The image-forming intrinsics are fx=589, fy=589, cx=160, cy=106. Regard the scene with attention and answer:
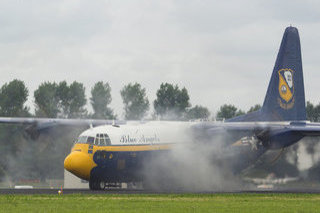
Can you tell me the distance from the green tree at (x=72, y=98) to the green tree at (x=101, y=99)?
1.44m

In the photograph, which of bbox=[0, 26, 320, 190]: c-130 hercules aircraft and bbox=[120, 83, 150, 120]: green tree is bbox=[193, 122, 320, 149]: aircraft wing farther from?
bbox=[120, 83, 150, 120]: green tree

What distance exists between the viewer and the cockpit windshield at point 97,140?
34438 millimetres

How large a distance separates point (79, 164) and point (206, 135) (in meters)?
9.20

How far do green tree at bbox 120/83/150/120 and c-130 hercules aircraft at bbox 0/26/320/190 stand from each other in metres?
23.0

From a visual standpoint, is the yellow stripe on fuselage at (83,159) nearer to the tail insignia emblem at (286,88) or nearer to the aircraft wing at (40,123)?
the aircraft wing at (40,123)

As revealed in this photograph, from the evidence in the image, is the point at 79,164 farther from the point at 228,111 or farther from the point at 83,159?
the point at 228,111

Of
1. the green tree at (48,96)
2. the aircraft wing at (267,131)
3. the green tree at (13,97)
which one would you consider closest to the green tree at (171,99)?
the green tree at (48,96)

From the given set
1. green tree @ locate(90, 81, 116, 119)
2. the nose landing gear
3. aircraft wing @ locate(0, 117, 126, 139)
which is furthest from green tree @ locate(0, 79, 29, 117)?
the nose landing gear

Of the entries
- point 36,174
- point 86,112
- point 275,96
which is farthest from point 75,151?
point 86,112

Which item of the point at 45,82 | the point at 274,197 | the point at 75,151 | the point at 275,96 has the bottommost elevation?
the point at 274,197

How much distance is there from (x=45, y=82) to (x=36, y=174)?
73.1 ft

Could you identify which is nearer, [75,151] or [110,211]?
[110,211]

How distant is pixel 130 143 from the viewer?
35.9 m

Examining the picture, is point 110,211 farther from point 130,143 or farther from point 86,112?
point 86,112
